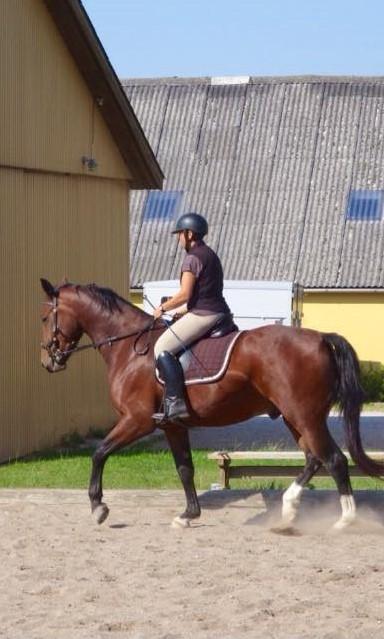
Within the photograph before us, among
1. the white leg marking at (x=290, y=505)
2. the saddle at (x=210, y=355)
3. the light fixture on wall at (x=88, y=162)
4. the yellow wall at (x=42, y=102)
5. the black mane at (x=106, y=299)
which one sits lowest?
the white leg marking at (x=290, y=505)

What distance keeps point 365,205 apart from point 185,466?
28476mm

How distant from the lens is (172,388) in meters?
12.8

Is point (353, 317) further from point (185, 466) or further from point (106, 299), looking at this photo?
point (185, 466)

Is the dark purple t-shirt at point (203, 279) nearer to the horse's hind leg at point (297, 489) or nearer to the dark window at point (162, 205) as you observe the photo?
the horse's hind leg at point (297, 489)

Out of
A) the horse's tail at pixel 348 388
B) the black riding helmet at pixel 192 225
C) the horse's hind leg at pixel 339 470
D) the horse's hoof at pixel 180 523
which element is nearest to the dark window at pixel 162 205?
the black riding helmet at pixel 192 225

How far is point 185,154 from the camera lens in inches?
1719

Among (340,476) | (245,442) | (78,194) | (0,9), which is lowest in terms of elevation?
(245,442)

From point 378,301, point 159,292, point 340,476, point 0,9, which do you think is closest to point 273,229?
point 378,301

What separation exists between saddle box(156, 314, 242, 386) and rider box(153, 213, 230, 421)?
0.05m

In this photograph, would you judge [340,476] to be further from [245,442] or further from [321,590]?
[245,442]

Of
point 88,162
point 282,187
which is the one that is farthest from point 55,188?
point 282,187

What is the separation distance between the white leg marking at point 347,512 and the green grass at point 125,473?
6.90 feet

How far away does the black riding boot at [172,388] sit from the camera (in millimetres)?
12812

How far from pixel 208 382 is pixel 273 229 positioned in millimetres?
28728
